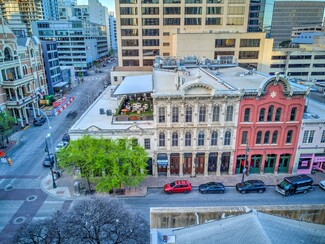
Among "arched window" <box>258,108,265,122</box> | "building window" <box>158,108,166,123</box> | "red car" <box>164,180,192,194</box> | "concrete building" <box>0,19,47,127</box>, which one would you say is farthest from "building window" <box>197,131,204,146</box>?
"concrete building" <box>0,19,47,127</box>

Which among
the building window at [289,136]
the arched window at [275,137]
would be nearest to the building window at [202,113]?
the arched window at [275,137]

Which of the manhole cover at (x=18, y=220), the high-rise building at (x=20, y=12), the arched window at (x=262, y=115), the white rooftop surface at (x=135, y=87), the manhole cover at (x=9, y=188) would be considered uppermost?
the high-rise building at (x=20, y=12)

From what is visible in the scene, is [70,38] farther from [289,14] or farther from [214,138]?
[289,14]

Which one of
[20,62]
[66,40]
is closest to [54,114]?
[20,62]

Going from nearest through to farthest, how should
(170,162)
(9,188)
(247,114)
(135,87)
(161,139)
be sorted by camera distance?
(9,188) → (247,114) → (161,139) → (170,162) → (135,87)

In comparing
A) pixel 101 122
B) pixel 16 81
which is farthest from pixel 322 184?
pixel 16 81

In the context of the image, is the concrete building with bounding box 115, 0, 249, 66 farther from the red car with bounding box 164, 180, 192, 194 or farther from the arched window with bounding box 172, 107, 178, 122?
the red car with bounding box 164, 180, 192, 194

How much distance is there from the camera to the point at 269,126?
1455 inches

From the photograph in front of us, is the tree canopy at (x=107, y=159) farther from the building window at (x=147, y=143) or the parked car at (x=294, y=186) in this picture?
the parked car at (x=294, y=186)

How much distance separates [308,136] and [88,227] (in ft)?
111

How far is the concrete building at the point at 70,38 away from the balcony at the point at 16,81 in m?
65.1

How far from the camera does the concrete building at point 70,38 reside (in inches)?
4998

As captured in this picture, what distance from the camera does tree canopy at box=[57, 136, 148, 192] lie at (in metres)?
30.8

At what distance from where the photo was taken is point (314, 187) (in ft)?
119
